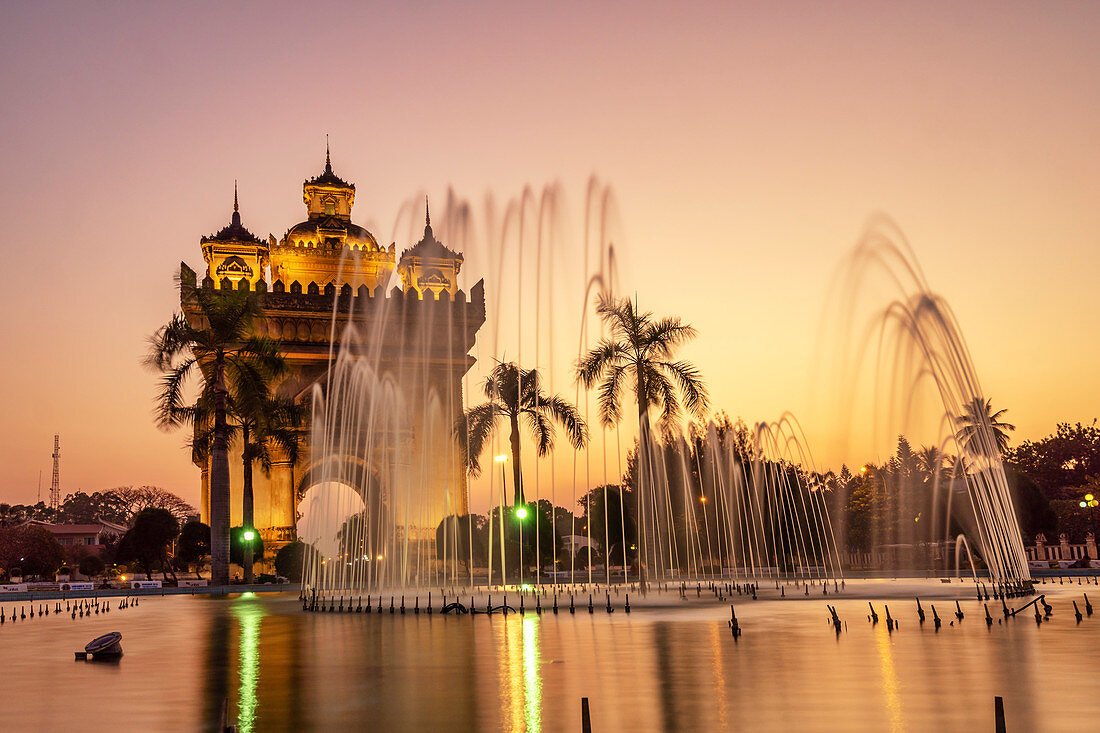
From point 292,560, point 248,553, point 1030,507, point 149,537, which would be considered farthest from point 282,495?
point 1030,507

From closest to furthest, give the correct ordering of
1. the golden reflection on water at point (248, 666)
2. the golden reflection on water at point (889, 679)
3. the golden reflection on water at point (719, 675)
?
the golden reflection on water at point (889, 679), the golden reflection on water at point (719, 675), the golden reflection on water at point (248, 666)

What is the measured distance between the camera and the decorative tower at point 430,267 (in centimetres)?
5478

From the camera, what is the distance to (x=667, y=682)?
30.1ft

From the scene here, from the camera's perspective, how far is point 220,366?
1356 inches

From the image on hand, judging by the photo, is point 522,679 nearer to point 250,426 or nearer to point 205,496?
point 250,426

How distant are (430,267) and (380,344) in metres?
12.6

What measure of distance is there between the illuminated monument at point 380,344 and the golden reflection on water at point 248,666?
23582 millimetres

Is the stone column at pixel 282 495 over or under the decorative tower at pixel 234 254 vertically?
under

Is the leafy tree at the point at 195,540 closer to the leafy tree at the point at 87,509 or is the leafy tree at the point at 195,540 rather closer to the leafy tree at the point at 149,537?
the leafy tree at the point at 149,537

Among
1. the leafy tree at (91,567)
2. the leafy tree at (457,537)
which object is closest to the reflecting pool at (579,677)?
the leafy tree at (457,537)

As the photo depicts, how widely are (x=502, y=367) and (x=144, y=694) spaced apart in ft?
92.5

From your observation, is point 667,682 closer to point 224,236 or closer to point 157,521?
point 224,236

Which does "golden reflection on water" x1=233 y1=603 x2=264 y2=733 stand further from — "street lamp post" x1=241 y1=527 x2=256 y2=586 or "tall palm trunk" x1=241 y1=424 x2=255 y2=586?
"street lamp post" x1=241 y1=527 x2=256 y2=586

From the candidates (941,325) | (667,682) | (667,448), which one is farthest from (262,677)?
(667,448)
